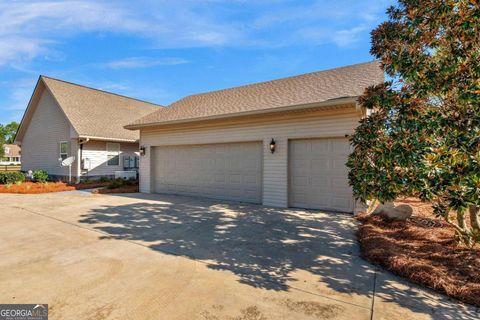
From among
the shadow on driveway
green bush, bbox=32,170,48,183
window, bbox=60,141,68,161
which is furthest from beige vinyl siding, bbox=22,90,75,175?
the shadow on driveway

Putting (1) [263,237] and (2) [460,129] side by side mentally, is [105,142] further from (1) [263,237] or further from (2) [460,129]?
(2) [460,129]

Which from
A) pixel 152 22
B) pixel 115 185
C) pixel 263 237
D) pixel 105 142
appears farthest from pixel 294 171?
pixel 105 142

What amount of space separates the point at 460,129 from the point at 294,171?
5.18 meters

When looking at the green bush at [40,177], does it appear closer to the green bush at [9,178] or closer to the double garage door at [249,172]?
the green bush at [9,178]

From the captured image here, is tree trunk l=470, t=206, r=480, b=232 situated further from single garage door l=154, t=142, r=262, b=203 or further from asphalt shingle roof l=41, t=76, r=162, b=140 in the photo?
asphalt shingle roof l=41, t=76, r=162, b=140

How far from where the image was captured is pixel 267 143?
8477mm

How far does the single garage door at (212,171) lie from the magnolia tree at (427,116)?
4.94 meters

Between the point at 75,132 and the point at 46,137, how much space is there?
4383mm

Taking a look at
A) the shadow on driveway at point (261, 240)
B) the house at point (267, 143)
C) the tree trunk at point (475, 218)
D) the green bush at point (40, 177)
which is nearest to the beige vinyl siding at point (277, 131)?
the house at point (267, 143)

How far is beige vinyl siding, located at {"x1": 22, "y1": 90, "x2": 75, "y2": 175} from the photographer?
15453mm

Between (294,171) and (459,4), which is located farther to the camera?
(294,171)

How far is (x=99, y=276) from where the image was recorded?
3.38m

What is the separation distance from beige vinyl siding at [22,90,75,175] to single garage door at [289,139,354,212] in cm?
1353

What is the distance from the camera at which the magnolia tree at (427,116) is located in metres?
2.99
